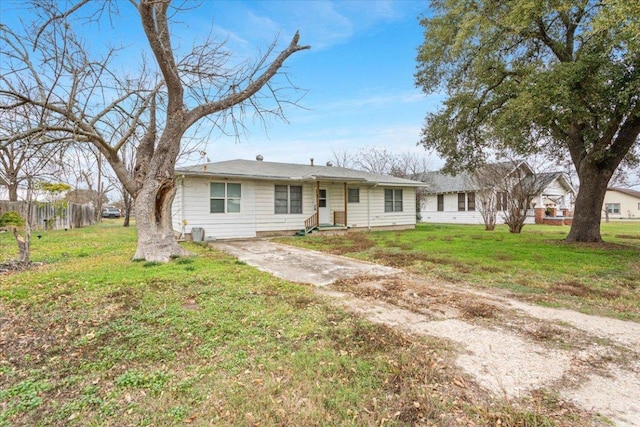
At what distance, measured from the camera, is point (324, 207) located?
14.7 meters

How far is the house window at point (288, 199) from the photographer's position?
44.1 ft

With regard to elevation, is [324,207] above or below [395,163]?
below

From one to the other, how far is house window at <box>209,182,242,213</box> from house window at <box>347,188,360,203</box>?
17.9 ft

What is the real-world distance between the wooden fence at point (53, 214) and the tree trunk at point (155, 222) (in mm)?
10050

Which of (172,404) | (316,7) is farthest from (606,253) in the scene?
(172,404)

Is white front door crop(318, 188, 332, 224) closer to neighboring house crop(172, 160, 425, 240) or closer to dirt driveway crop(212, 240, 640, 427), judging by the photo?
neighboring house crop(172, 160, 425, 240)

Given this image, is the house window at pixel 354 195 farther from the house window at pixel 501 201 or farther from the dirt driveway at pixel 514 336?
the dirt driveway at pixel 514 336

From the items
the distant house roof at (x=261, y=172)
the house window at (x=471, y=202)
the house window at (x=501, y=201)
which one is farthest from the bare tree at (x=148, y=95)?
the house window at (x=471, y=202)

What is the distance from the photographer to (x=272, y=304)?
4.23 metres

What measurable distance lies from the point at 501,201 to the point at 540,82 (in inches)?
400

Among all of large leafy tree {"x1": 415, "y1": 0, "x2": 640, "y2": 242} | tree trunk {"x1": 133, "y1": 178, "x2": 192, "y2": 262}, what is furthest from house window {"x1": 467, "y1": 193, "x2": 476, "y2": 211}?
tree trunk {"x1": 133, "y1": 178, "x2": 192, "y2": 262}

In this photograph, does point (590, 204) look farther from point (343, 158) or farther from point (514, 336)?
point (343, 158)

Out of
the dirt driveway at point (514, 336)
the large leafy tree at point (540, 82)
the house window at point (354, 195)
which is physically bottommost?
the dirt driveway at point (514, 336)

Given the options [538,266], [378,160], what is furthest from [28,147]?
[378,160]
